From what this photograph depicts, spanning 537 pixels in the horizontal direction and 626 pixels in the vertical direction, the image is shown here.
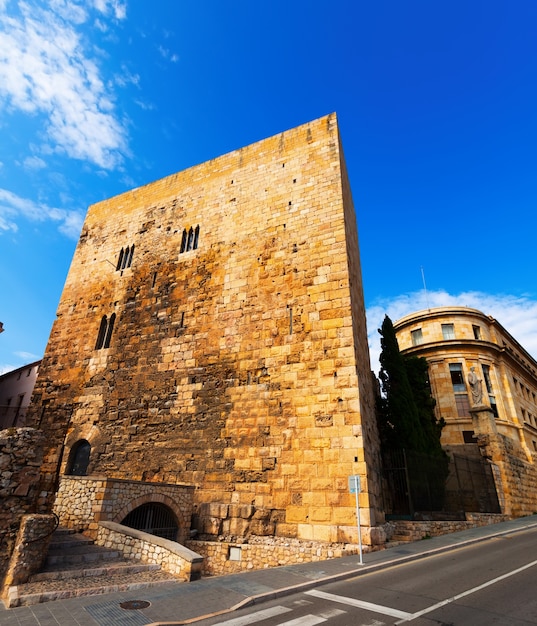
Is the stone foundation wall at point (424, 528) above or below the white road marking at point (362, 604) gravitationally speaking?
above

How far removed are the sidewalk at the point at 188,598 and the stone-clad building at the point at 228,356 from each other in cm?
184

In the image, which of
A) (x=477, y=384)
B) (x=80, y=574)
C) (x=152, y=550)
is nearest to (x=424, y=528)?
(x=152, y=550)

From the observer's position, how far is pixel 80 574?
593cm

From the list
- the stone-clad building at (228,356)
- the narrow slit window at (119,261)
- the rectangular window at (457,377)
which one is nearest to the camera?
the stone-clad building at (228,356)

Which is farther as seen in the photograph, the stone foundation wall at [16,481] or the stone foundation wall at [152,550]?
the stone foundation wall at [152,550]

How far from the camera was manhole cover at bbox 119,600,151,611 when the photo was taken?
4.64 metres

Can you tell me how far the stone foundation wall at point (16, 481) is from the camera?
5.89 m

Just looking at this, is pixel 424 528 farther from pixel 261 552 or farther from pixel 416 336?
pixel 416 336

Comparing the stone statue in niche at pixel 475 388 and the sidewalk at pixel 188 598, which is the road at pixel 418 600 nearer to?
the sidewalk at pixel 188 598

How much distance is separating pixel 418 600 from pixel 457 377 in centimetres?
2205

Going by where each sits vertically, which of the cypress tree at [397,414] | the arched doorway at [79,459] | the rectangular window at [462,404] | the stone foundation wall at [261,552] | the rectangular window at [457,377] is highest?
the rectangular window at [457,377]

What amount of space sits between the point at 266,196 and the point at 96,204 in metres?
10.1

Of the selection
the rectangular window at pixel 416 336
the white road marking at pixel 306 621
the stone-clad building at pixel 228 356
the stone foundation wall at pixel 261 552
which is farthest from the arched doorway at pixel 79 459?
the rectangular window at pixel 416 336

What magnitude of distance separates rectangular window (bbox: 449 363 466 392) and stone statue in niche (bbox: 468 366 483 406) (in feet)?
3.79
